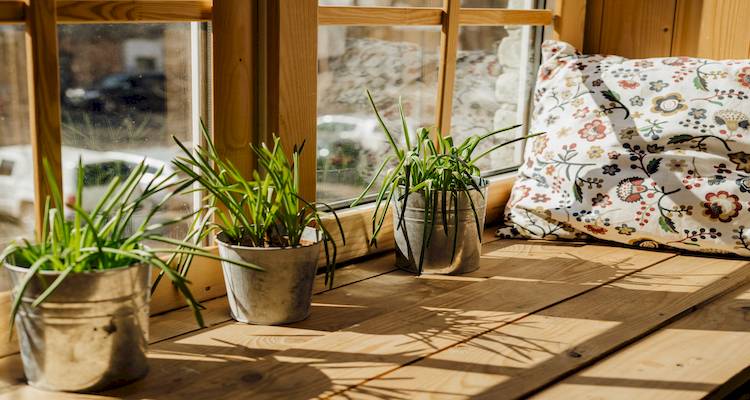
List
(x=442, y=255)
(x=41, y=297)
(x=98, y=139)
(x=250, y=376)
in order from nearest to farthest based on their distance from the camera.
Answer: (x=41, y=297) < (x=250, y=376) < (x=98, y=139) < (x=442, y=255)

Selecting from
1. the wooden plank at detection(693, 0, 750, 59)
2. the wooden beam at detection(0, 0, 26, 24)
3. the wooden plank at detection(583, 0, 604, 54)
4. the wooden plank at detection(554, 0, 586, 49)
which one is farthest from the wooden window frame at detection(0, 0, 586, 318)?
the wooden plank at detection(693, 0, 750, 59)

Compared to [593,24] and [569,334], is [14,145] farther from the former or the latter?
[593,24]

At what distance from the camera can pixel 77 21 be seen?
4.72ft

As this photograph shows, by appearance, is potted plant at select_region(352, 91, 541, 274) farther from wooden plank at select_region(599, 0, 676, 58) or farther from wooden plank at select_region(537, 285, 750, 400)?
wooden plank at select_region(599, 0, 676, 58)

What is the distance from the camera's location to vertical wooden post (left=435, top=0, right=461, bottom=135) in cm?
210

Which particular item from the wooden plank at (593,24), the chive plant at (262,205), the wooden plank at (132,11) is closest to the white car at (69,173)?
the chive plant at (262,205)

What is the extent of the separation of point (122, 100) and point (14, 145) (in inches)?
8.2

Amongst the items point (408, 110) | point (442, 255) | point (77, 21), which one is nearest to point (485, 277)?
point (442, 255)

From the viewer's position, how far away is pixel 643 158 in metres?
2.09

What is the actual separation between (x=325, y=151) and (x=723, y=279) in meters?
0.85

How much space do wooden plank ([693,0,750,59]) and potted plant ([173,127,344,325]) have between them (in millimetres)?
1195

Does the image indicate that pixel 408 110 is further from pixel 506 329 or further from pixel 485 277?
pixel 506 329

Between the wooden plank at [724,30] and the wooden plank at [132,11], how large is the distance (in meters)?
1.27

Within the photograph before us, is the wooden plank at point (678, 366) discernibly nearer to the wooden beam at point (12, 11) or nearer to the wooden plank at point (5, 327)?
the wooden plank at point (5, 327)
